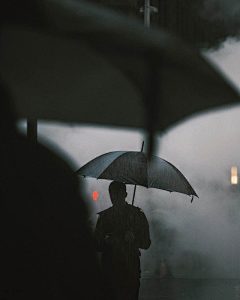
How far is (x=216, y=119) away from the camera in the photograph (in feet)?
23.6

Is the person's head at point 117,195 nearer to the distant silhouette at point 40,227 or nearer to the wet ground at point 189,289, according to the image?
the distant silhouette at point 40,227

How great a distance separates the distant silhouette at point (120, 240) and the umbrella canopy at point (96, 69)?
2294 millimetres

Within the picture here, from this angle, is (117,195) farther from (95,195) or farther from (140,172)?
(95,195)

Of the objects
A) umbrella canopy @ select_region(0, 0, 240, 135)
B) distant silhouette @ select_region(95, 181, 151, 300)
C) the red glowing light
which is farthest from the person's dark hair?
the red glowing light

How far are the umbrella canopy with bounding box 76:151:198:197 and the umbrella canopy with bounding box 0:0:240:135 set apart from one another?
1.97 metres

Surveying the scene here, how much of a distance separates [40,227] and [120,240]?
2.37 metres

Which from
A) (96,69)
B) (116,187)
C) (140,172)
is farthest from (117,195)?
(96,69)

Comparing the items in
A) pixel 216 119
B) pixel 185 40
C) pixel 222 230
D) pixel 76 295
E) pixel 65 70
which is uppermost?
pixel 185 40

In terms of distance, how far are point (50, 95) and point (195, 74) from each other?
78.1 inches

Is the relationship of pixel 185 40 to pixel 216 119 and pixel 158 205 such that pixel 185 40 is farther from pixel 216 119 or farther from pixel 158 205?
pixel 158 205

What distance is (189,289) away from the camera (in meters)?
Result: 6.87

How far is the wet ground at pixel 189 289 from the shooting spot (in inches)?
257

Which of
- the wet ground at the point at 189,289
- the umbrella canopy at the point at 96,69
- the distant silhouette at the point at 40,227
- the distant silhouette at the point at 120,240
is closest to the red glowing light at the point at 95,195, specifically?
the distant silhouette at the point at 40,227

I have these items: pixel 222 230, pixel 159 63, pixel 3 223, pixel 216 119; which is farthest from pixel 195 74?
pixel 3 223
